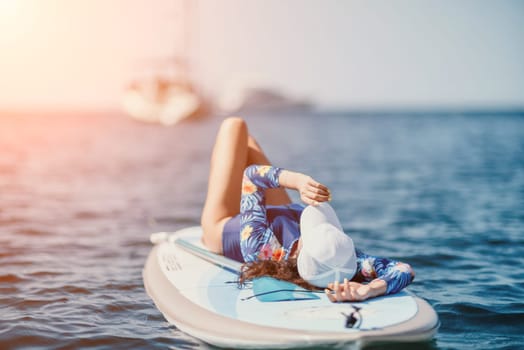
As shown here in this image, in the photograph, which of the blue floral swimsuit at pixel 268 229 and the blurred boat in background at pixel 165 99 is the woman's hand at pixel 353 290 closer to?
the blue floral swimsuit at pixel 268 229

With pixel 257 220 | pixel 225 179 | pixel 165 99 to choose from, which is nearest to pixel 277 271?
pixel 257 220

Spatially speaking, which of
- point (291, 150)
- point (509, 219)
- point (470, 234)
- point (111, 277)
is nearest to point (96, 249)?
point (111, 277)

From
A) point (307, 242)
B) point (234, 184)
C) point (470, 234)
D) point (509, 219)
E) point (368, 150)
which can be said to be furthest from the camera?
point (368, 150)

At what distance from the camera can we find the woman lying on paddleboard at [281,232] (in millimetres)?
3432

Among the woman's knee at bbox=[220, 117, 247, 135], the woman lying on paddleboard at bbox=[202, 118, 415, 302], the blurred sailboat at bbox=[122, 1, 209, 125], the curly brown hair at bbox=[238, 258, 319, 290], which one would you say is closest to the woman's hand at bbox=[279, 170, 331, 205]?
the woman lying on paddleboard at bbox=[202, 118, 415, 302]

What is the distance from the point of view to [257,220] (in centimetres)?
397

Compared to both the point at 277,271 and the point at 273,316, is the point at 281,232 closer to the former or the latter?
the point at 277,271

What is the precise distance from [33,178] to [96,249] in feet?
29.3

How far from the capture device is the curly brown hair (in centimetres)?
367

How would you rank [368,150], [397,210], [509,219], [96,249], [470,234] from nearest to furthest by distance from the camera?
1. [96,249]
2. [470,234]
3. [509,219]
4. [397,210]
5. [368,150]

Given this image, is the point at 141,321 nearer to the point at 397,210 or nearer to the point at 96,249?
the point at 96,249

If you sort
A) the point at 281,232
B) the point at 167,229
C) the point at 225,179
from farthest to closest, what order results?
the point at 167,229
the point at 225,179
the point at 281,232

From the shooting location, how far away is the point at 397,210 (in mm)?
9375

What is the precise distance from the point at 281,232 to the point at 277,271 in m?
0.31
